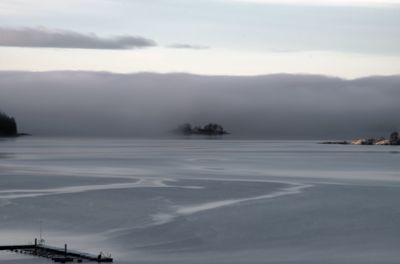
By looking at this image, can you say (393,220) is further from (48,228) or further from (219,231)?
(48,228)

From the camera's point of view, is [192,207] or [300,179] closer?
[192,207]

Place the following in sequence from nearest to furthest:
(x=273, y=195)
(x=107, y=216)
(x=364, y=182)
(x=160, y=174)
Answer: (x=107, y=216) < (x=273, y=195) < (x=364, y=182) < (x=160, y=174)

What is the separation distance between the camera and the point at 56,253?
2744 centimetres

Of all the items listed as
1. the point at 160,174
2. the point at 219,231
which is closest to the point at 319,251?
the point at 219,231

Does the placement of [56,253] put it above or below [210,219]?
below

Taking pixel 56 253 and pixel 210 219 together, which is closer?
pixel 56 253

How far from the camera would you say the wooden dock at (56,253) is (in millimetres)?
26062

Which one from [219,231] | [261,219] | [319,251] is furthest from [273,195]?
[319,251]

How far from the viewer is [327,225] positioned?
3512 cm

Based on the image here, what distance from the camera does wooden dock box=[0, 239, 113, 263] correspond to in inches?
1026

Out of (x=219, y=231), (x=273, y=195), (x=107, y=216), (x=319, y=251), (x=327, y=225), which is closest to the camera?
(x=319, y=251)

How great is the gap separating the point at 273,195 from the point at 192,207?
29.6ft

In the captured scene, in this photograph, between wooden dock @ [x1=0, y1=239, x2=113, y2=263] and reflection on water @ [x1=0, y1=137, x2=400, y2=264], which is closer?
wooden dock @ [x1=0, y1=239, x2=113, y2=263]

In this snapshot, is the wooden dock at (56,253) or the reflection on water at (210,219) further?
the reflection on water at (210,219)
